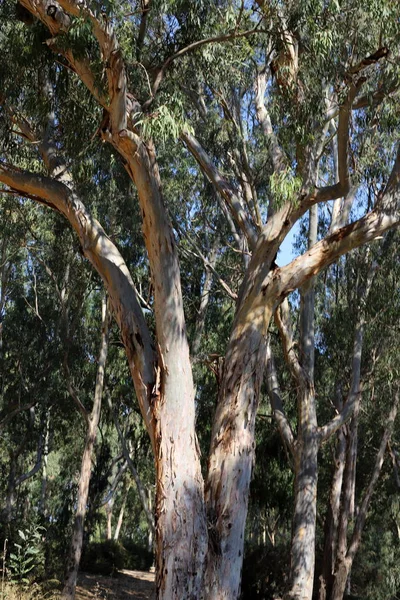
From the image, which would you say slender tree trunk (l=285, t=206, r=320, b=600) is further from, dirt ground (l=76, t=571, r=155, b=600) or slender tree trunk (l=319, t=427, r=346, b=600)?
dirt ground (l=76, t=571, r=155, b=600)

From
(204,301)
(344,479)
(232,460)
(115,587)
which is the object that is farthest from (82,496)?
(232,460)

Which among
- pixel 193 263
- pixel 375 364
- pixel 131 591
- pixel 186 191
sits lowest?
pixel 131 591

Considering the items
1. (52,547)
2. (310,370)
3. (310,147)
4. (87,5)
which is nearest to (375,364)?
(310,370)

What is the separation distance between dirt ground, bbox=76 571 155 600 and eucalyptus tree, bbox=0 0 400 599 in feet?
20.1

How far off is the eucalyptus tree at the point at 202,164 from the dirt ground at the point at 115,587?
612 centimetres

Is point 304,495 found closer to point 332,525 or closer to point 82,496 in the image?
point 332,525

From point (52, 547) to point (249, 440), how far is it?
12.2 m

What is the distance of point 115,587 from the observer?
16016mm

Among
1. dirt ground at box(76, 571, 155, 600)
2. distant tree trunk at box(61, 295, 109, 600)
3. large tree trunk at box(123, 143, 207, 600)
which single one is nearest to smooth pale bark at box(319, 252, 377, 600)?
dirt ground at box(76, 571, 155, 600)

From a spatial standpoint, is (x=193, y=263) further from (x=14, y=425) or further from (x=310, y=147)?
(x=14, y=425)

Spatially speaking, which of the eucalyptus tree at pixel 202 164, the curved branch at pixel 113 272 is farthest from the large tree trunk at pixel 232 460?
the curved branch at pixel 113 272

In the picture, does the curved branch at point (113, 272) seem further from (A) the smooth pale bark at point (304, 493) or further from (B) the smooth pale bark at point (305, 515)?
(B) the smooth pale bark at point (305, 515)

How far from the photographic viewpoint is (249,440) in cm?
588

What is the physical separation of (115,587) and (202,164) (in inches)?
410
